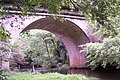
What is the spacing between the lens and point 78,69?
563 inches

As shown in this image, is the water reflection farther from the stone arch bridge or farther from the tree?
the tree

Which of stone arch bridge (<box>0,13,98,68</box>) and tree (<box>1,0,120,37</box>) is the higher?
stone arch bridge (<box>0,13,98,68</box>)

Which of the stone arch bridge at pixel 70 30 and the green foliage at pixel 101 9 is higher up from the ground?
the stone arch bridge at pixel 70 30

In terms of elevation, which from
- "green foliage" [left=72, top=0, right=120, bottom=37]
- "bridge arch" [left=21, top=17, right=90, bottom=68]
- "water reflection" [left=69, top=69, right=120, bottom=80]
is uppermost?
"bridge arch" [left=21, top=17, right=90, bottom=68]

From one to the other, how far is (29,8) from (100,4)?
2.71 feet

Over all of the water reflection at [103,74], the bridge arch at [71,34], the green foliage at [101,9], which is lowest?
the water reflection at [103,74]

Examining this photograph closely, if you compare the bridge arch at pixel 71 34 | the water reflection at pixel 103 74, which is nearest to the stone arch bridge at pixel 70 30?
the bridge arch at pixel 71 34

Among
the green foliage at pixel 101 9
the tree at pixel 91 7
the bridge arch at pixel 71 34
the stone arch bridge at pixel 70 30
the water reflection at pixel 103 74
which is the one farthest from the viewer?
the bridge arch at pixel 71 34

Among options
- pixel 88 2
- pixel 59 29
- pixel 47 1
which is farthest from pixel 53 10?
pixel 59 29

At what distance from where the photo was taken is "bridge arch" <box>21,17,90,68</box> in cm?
1265

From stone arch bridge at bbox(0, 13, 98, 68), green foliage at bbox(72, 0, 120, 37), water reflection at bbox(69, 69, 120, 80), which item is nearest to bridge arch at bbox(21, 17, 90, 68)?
stone arch bridge at bbox(0, 13, 98, 68)

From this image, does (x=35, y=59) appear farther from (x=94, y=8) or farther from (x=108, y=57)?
(x=94, y=8)

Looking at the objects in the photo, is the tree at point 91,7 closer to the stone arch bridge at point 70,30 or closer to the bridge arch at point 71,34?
the stone arch bridge at point 70,30

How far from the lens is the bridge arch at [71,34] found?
1265cm
